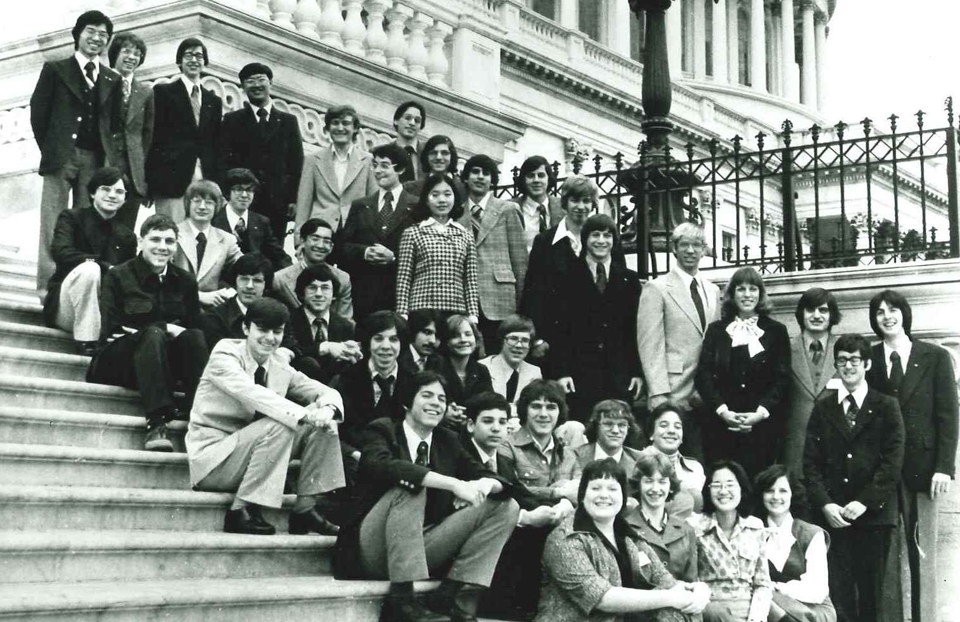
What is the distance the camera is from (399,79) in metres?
12.6

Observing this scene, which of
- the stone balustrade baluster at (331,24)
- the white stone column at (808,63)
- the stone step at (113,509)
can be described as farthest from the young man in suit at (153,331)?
the white stone column at (808,63)

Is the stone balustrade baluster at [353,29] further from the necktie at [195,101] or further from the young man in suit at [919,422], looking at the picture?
the young man in suit at [919,422]

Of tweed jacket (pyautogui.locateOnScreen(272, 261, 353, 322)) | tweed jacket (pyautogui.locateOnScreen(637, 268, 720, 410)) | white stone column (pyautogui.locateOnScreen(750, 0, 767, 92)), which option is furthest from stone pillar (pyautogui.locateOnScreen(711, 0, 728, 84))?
tweed jacket (pyautogui.locateOnScreen(272, 261, 353, 322))

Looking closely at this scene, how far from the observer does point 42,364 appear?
7230 millimetres

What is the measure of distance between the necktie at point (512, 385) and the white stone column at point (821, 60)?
52.4 meters

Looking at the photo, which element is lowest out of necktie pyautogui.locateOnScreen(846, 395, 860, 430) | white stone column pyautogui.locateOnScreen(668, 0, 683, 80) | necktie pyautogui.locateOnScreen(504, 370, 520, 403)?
necktie pyautogui.locateOnScreen(846, 395, 860, 430)

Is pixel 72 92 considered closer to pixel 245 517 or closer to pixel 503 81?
pixel 245 517

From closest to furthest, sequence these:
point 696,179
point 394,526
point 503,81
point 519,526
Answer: point 394,526 → point 519,526 → point 696,179 → point 503,81

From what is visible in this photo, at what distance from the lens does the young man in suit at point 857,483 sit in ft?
25.2

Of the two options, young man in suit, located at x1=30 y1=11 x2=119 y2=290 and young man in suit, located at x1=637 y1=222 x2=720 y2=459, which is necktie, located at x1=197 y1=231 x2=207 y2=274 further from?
young man in suit, located at x1=637 y1=222 x2=720 y2=459

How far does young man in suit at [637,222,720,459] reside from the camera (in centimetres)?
842

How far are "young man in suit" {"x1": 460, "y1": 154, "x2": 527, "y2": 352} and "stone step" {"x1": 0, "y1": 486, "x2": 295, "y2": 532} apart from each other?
2.80 m

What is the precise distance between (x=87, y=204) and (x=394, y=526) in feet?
12.7

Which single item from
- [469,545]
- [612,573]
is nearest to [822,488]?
[612,573]
